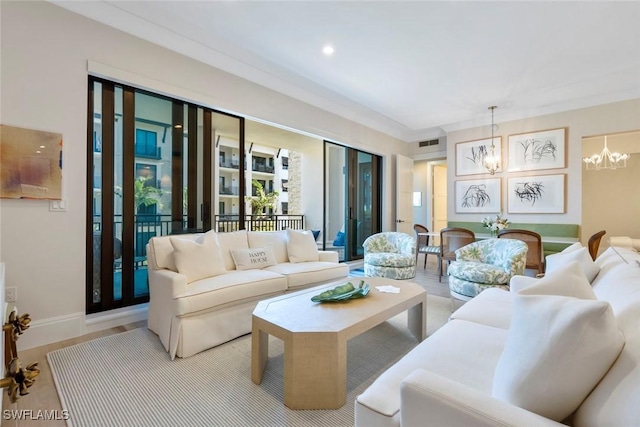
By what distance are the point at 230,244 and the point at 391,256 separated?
6.79ft

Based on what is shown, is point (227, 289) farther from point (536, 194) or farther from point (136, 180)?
point (536, 194)

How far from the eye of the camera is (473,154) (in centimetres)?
578

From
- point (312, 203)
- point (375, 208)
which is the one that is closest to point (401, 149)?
point (375, 208)

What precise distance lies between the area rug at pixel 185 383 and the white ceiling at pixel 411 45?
2.88 m

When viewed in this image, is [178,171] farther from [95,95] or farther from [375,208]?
[375,208]

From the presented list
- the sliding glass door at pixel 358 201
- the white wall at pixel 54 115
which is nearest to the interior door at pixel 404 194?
the sliding glass door at pixel 358 201

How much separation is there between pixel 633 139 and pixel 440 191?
3.77m

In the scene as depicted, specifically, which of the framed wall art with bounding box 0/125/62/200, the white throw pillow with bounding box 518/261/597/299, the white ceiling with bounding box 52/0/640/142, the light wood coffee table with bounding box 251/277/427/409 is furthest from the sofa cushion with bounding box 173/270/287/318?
the white ceiling with bounding box 52/0/640/142

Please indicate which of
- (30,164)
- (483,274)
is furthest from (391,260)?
(30,164)

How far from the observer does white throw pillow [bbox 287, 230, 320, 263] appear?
3.72 meters

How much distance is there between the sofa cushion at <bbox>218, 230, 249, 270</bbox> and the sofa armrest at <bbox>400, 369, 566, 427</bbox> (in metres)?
2.59

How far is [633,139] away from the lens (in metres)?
5.96

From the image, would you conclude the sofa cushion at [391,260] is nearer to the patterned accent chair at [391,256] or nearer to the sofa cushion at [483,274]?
the patterned accent chair at [391,256]

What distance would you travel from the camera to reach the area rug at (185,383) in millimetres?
1578
